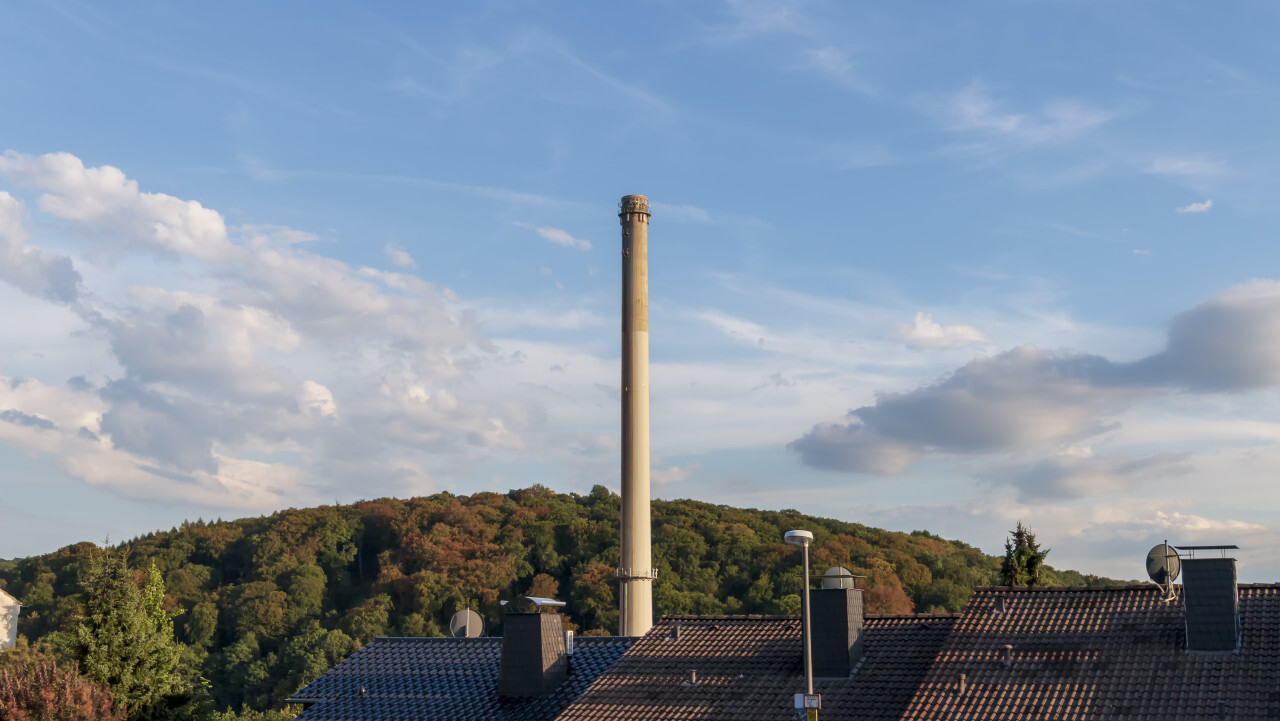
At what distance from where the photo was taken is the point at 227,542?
117 metres

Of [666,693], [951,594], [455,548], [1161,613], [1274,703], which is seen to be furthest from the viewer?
[455,548]

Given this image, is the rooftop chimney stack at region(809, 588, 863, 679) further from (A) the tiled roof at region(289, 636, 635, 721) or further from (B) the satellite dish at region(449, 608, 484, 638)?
(B) the satellite dish at region(449, 608, 484, 638)

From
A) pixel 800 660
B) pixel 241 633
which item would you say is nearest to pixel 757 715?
pixel 800 660

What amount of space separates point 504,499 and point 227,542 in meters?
27.7

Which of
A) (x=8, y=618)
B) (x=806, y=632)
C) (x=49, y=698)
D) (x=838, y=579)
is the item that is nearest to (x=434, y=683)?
(x=49, y=698)

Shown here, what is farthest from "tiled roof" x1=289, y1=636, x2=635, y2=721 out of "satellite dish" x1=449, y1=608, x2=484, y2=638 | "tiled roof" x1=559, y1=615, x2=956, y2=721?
"tiled roof" x1=559, y1=615, x2=956, y2=721

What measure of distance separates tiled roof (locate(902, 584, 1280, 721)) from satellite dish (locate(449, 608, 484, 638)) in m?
17.5

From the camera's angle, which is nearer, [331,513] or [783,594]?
[783,594]

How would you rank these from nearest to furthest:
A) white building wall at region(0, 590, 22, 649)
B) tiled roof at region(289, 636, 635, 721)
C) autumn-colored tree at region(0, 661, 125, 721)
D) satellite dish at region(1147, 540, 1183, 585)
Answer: satellite dish at region(1147, 540, 1183, 585) → autumn-colored tree at region(0, 661, 125, 721) → tiled roof at region(289, 636, 635, 721) → white building wall at region(0, 590, 22, 649)

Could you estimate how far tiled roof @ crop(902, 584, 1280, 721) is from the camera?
22.1m

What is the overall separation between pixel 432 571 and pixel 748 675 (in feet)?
261

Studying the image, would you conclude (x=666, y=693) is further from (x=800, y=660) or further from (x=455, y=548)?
(x=455, y=548)

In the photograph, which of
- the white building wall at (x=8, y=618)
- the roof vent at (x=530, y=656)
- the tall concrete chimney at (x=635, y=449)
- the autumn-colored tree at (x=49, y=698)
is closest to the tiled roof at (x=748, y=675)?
the roof vent at (x=530, y=656)

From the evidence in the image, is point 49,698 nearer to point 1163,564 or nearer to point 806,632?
point 806,632
